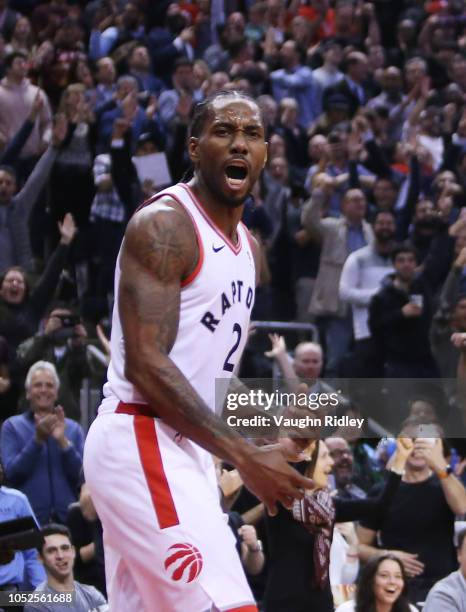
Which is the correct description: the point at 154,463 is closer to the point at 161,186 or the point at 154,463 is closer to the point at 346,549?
the point at 346,549

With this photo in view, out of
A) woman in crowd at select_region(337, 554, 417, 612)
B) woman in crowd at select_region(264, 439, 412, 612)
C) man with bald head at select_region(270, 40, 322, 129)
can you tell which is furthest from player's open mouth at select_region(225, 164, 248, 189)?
man with bald head at select_region(270, 40, 322, 129)

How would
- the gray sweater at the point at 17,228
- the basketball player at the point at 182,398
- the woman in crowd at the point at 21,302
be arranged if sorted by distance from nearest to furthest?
the basketball player at the point at 182,398, the woman in crowd at the point at 21,302, the gray sweater at the point at 17,228

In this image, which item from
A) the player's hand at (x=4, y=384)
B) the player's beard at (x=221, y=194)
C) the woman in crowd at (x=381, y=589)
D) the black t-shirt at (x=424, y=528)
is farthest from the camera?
the player's hand at (x=4, y=384)

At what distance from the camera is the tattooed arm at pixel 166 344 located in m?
3.94

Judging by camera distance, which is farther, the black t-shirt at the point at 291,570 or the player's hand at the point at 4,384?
the player's hand at the point at 4,384

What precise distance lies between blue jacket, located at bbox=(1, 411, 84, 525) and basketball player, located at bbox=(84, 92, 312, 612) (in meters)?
4.24

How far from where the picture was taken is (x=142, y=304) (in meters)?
4.07

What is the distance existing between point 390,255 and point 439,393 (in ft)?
5.09

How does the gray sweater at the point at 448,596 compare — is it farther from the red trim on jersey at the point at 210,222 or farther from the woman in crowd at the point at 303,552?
the red trim on jersey at the point at 210,222

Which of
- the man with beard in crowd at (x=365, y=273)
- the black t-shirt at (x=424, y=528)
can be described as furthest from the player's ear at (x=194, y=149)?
the man with beard in crowd at (x=365, y=273)

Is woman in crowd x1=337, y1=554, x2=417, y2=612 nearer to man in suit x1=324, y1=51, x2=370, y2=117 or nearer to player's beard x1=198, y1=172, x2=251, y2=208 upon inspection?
player's beard x1=198, y1=172, x2=251, y2=208

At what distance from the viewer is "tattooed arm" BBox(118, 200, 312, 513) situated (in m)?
3.94

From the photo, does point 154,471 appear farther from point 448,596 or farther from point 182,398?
point 448,596

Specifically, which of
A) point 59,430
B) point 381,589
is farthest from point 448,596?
point 59,430
